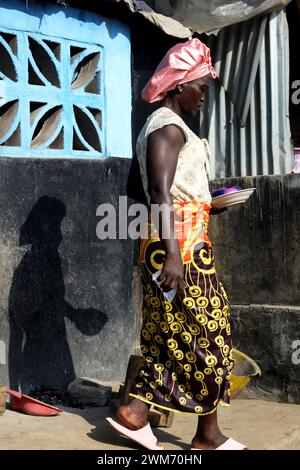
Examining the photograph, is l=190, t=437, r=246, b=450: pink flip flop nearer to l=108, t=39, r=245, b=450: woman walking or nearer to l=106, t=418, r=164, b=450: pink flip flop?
l=108, t=39, r=245, b=450: woman walking

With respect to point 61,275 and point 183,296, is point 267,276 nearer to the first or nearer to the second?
point 61,275

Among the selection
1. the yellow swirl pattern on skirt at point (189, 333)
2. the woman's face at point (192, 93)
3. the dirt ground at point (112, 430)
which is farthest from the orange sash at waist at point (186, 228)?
the dirt ground at point (112, 430)

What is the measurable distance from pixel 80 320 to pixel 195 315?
1.53m

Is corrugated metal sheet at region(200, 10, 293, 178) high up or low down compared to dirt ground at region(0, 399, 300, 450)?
up

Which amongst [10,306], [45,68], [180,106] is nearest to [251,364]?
[10,306]

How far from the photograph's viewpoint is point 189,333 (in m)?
3.49

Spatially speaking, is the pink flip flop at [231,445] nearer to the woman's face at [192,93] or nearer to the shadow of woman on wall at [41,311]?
the shadow of woman on wall at [41,311]

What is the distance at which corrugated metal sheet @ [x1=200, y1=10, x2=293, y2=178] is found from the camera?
5.28m

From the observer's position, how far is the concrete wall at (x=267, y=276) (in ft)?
15.6

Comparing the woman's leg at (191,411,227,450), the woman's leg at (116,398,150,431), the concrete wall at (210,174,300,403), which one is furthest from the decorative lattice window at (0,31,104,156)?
the woman's leg at (191,411,227,450)

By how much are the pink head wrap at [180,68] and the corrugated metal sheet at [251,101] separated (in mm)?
1754

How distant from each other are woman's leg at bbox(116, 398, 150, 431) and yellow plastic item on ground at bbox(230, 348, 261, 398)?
105 cm

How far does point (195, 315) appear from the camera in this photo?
11.3ft

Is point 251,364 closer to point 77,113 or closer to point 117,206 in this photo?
point 117,206
